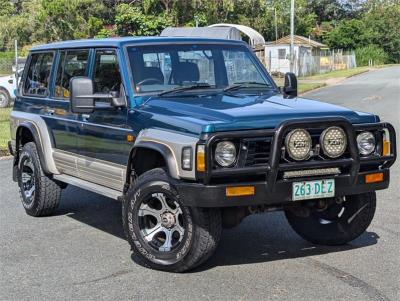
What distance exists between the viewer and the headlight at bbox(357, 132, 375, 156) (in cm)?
568

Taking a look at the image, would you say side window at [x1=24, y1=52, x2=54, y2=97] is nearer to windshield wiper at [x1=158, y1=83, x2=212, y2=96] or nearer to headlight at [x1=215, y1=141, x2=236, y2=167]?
windshield wiper at [x1=158, y1=83, x2=212, y2=96]

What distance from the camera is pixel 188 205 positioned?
5176 millimetres

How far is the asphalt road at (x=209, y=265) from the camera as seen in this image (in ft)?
16.6

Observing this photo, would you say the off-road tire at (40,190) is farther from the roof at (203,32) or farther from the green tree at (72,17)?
the green tree at (72,17)

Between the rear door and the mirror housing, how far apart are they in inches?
2.8

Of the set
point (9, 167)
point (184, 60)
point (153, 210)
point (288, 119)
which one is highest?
point (184, 60)

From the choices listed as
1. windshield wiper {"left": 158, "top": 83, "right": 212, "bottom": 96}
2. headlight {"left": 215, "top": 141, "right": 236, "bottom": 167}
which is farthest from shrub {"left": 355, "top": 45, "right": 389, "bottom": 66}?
headlight {"left": 215, "top": 141, "right": 236, "bottom": 167}

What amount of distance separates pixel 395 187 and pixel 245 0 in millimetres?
44052

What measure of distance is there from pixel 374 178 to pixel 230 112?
4.38 ft

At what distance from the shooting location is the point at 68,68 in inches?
288

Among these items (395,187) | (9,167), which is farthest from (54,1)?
(395,187)

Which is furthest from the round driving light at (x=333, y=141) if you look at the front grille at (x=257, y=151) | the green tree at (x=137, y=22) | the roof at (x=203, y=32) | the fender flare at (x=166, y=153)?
the green tree at (x=137, y=22)

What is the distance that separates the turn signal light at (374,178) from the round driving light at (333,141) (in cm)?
38

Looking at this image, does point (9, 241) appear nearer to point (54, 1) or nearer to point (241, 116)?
point (241, 116)
